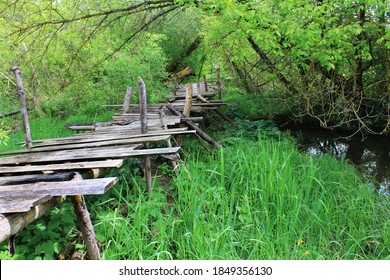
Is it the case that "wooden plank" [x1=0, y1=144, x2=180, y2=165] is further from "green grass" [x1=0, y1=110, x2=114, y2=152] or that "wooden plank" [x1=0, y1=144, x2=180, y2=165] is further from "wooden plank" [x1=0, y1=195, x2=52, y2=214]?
"green grass" [x1=0, y1=110, x2=114, y2=152]

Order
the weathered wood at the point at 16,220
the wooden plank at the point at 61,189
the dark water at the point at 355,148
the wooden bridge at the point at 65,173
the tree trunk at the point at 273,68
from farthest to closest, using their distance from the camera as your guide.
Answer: the tree trunk at the point at 273,68 → the dark water at the point at 355,148 → the wooden plank at the point at 61,189 → the wooden bridge at the point at 65,173 → the weathered wood at the point at 16,220

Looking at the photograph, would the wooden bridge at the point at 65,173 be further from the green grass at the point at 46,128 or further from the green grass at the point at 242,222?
the green grass at the point at 46,128

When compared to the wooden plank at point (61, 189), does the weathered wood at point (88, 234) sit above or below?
below

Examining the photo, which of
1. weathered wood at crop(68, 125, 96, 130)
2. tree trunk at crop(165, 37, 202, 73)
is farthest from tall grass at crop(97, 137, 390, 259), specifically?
tree trunk at crop(165, 37, 202, 73)

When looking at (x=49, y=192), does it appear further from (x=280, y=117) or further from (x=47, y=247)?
(x=280, y=117)

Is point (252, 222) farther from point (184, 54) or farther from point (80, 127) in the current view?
point (184, 54)

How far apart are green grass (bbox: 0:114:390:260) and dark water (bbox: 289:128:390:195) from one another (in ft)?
8.88

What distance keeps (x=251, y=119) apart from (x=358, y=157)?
12.4 ft

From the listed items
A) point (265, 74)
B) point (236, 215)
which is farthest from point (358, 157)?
point (236, 215)

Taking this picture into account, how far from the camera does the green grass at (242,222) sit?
119 inches

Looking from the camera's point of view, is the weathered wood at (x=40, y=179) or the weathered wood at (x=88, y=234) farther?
the weathered wood at (x=40, y=179)

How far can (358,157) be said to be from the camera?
7.84 m

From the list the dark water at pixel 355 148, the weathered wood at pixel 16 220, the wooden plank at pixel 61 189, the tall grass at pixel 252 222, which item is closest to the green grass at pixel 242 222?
the tall grass at pixel 252 222

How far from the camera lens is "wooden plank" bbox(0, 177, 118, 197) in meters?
2.39
